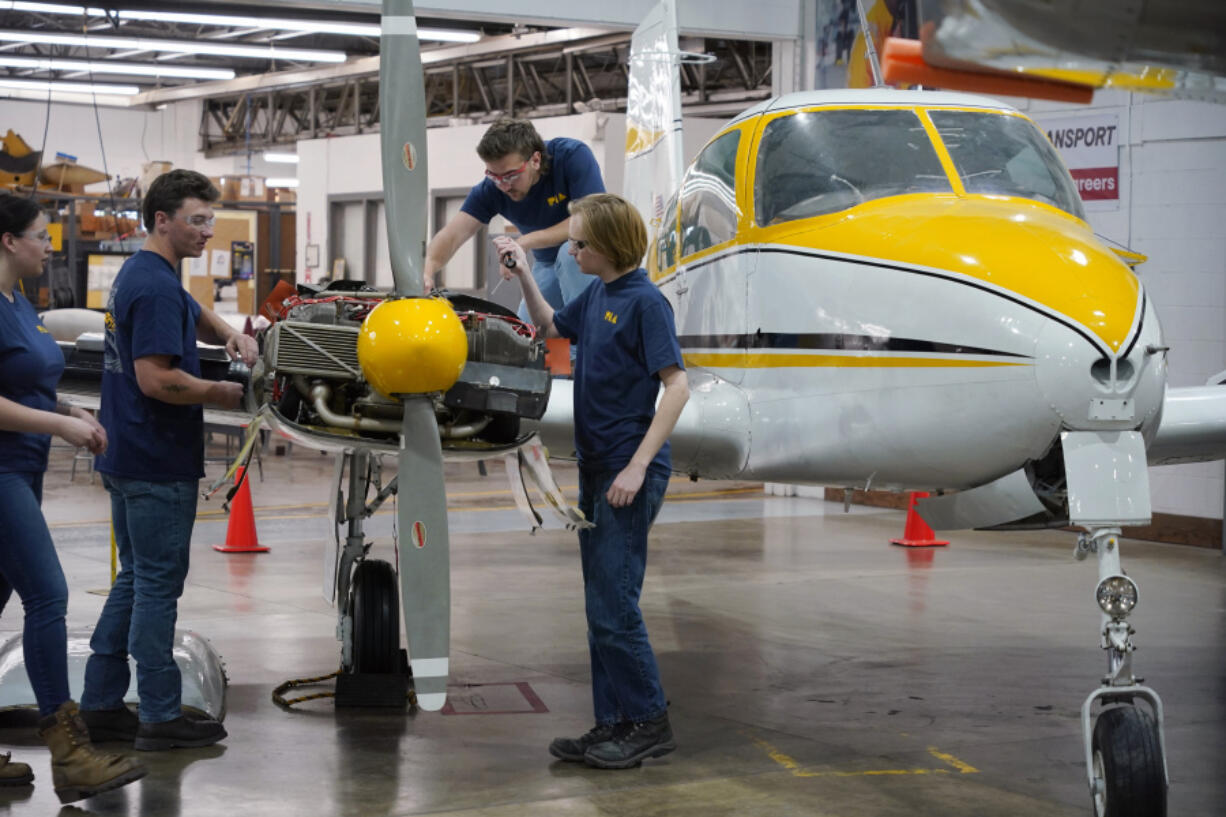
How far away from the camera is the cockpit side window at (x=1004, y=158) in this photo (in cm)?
624

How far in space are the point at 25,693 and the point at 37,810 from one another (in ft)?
3.67

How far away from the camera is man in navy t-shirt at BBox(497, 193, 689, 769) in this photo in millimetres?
5195

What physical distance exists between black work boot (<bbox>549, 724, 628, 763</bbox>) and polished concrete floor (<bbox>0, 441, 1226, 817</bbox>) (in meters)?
0.07

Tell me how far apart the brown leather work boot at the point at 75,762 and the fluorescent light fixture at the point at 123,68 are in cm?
2217

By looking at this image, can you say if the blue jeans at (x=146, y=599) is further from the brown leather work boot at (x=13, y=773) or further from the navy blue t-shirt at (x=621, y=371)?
the navy blue t-shirt at (x=621, y=371)

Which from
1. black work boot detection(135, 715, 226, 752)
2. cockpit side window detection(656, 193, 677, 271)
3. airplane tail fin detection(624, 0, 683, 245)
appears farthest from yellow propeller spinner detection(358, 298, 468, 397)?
airplane tail fin detection(624, 0, 683, 245)

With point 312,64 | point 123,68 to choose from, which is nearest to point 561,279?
point 312,64

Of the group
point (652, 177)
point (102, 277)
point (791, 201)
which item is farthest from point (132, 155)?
point (791, 201)

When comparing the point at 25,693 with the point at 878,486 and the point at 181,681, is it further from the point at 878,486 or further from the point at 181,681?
the point at 878,486

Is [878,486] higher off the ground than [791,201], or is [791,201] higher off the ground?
[791,201]

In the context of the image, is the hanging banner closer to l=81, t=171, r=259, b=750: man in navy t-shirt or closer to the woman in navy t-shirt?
l=81, t=171, r=259, b=750: man in navy t-shirt

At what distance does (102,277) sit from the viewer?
758 inches

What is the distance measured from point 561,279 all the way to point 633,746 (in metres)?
2.95

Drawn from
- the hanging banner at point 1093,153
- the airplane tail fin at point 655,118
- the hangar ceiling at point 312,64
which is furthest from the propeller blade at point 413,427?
the hangar ceiling at point 312,64
